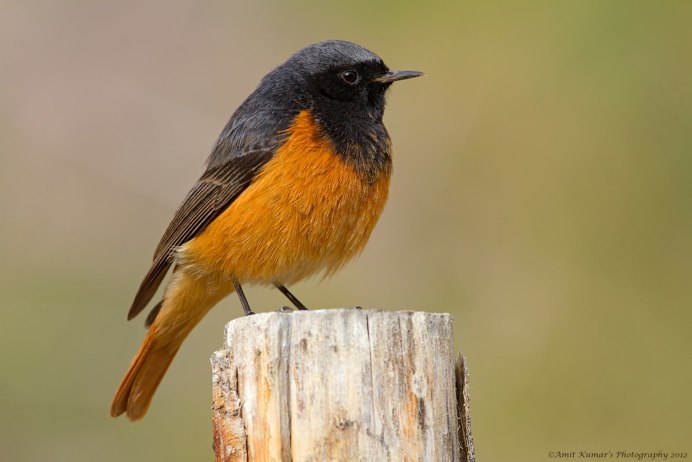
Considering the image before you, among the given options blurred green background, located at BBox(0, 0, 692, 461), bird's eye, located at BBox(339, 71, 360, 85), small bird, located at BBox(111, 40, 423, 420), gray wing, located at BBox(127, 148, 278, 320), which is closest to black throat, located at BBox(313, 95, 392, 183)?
small bird, located at BBox(111, 40, 423, 420)

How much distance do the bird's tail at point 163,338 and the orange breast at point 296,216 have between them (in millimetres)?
326

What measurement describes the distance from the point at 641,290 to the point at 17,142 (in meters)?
5.61

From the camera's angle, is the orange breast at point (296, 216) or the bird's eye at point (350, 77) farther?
the bird's eye at point (350, 77)

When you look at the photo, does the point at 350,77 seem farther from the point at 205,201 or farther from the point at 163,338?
the point at 163,338

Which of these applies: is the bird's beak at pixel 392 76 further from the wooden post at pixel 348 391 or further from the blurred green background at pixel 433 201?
the wooden post at pixel 348 391

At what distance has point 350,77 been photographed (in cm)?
554

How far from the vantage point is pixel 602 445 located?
22.2 ft

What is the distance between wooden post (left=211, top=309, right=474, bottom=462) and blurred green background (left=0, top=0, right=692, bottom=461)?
3.71m

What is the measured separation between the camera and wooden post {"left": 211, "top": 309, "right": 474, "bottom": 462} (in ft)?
10.8

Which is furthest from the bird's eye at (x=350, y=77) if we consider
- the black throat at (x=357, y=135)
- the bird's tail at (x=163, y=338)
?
the bird's tail at (x=163, y=338)

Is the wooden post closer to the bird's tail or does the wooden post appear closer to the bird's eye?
the bird's tail

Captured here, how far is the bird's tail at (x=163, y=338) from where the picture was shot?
17.7ft

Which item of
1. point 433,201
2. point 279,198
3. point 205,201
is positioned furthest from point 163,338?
point 433,201

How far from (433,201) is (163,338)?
324 centimetres
